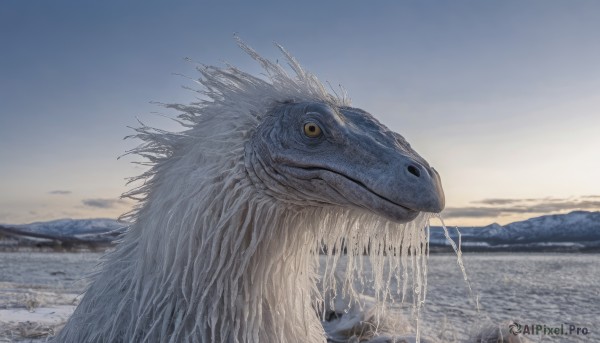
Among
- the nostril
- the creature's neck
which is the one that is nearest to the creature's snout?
the nostril

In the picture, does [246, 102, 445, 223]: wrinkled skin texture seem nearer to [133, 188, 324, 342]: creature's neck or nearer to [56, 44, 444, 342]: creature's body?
[56, 44, 444, 342]: creature's body

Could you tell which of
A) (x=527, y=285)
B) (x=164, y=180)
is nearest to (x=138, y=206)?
(x=164, y=180)

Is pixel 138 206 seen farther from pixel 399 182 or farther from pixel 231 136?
pixel 399 182

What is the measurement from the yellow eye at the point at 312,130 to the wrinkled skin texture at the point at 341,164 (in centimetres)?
1

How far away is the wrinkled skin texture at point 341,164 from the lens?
2398 mm

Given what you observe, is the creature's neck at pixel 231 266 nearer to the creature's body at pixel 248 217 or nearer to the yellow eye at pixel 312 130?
the creature's body at pixel 248 217

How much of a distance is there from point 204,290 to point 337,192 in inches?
33.2

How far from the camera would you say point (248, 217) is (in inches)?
106

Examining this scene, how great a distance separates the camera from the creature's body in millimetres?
2596

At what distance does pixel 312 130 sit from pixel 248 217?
1.76 feet

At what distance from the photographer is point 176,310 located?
2756 millimetres

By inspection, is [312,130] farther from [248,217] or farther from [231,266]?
[231,266]

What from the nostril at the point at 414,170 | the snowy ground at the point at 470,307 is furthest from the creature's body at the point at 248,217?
the snowy ground at the point at 470,307

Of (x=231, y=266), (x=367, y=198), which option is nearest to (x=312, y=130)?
(x=367, y=198)
